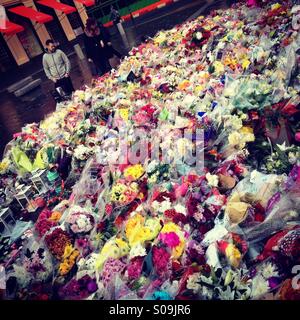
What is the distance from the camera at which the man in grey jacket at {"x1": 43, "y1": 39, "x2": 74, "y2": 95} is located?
7.08 meters

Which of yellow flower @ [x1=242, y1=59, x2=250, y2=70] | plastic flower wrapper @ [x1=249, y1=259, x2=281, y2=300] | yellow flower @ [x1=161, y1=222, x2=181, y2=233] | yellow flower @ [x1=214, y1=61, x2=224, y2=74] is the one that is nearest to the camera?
plastic flower wrapper @ [x1=249, y1=259, x2=281, y2=300]

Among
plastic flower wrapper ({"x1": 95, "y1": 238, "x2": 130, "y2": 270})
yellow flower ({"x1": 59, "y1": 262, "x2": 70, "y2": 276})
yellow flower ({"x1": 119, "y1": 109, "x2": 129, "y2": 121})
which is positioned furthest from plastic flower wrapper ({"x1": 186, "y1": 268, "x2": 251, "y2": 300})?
yellow flower ({"x1": 119, "y1": 109, "x2": 129, "y2": 121})

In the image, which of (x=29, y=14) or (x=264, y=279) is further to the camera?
(x=29, y=14)

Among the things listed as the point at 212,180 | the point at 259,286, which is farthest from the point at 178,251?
the point at 212,180

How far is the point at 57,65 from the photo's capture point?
7.19 m

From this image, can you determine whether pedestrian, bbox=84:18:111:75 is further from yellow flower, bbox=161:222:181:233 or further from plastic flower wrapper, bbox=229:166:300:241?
plastic flower wrapper, bbox=229:166:300:241

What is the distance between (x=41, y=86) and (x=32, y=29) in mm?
8000

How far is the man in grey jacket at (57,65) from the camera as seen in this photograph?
7.08 metres

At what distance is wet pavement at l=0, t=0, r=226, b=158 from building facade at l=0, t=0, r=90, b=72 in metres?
0.95

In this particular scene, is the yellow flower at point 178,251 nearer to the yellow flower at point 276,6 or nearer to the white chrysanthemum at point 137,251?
the white chrysanthemum at point 137,251

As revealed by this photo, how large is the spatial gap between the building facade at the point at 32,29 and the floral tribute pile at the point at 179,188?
41.1 ft

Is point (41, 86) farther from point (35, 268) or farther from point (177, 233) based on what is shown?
point (177, 233)

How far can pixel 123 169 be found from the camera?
376 cm

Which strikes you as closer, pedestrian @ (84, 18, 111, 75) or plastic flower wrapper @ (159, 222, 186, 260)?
plastic flower wrapper @ (159, 222, 186, 260)
